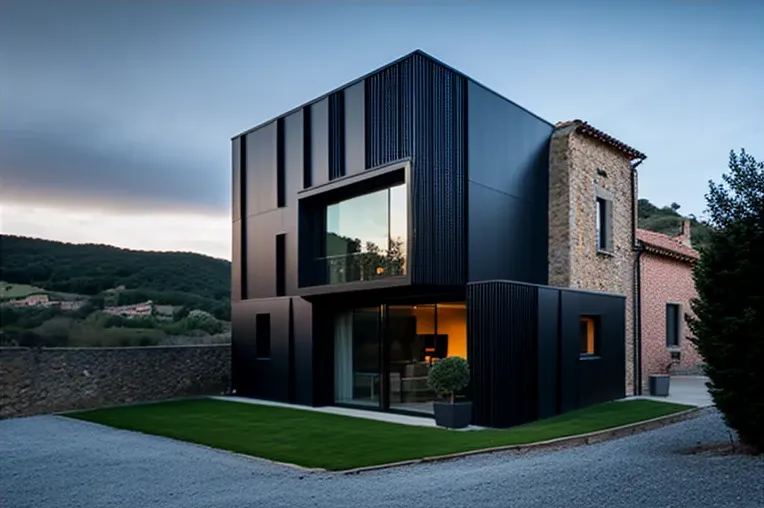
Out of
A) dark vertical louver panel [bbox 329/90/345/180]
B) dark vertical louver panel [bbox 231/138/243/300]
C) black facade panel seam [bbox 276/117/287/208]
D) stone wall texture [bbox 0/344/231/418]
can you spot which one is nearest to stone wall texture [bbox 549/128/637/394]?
dark vertical louver panel [bbox 329/90/345/180]

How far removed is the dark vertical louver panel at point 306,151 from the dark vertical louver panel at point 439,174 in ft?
13.8

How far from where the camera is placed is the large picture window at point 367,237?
44.5ft

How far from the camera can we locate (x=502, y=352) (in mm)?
12242

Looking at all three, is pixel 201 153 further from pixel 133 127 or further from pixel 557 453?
pixel 557 453

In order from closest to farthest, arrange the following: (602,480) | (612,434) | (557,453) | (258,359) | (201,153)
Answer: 1. (602,480)
2. (557,453)
3. (612,434)
4. (258,359)
5. (201,153)

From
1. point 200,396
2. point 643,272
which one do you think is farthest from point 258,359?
point 643,272

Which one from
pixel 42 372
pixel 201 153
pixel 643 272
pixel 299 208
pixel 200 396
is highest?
pixel 201 153

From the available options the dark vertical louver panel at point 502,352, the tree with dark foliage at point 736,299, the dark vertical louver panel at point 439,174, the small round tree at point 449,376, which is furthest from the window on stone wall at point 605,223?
the tree with dark foliage at point 736,299

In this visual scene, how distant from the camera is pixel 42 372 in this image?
1609 centimetres

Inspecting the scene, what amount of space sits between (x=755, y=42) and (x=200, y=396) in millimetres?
17888

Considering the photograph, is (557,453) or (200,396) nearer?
(557,453)

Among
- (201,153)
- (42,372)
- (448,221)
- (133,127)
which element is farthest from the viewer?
(201,153)

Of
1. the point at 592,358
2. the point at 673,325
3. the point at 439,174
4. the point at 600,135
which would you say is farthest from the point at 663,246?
the point at 439,174

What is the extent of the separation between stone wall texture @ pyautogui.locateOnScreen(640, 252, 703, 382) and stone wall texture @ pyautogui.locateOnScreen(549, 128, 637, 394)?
1195 mm
